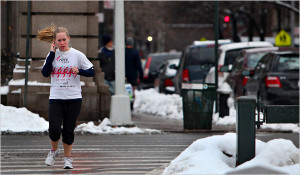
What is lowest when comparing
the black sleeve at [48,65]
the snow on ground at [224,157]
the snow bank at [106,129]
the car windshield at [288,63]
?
the snow bank at [106,129]

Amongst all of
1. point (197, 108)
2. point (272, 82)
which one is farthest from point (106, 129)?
point (272, 82)

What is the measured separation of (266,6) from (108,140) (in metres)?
38.9

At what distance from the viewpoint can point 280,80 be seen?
1730 cm

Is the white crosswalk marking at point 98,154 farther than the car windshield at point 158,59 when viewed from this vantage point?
No

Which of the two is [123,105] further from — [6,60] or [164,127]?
[6,60]

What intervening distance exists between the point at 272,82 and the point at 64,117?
28.8 feet

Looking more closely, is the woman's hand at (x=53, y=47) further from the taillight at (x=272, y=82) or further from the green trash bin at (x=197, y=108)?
the taillight at (x=272, y=82)

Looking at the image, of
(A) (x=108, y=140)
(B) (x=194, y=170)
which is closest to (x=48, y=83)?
(A) (x=108, y=140)

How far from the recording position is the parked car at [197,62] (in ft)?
78.5

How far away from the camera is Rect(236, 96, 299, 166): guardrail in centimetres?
767

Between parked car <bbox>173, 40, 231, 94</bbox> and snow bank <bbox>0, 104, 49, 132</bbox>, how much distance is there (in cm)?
957

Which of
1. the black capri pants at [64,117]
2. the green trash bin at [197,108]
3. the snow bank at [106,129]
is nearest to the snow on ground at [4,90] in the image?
the snow bank at [106,129]

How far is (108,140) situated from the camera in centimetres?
1317

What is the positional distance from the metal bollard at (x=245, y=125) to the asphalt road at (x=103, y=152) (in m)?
1.50
